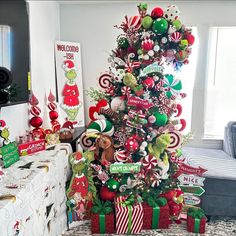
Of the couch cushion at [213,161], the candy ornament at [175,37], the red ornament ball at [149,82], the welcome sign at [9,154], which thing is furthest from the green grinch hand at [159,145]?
the welcome sign at [9,154]

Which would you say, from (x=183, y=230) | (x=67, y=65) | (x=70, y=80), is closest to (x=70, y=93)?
(x=70, y=80)

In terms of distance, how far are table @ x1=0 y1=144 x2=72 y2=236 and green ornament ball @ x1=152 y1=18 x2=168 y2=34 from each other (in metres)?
1.25

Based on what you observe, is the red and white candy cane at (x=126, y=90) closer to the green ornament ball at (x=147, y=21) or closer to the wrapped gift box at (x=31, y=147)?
the green ornament ball at (x=147, y=21)

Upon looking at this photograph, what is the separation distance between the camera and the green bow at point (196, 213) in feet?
7.99

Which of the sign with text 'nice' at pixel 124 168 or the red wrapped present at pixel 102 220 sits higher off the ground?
the sign with text 'nice' at pixel 124 168

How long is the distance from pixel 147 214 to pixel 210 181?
0.67 meters

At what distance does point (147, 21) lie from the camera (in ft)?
7.55

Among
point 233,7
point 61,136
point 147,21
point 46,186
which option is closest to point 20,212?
point 46,186

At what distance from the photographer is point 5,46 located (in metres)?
1.81

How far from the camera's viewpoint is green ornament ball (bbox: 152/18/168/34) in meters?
2.26

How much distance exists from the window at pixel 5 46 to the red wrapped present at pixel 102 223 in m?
1.42

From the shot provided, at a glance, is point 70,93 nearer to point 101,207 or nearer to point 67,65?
point 67,65

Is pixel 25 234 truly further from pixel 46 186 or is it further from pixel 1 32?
pixel 1 32

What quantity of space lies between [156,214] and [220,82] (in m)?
2.17
